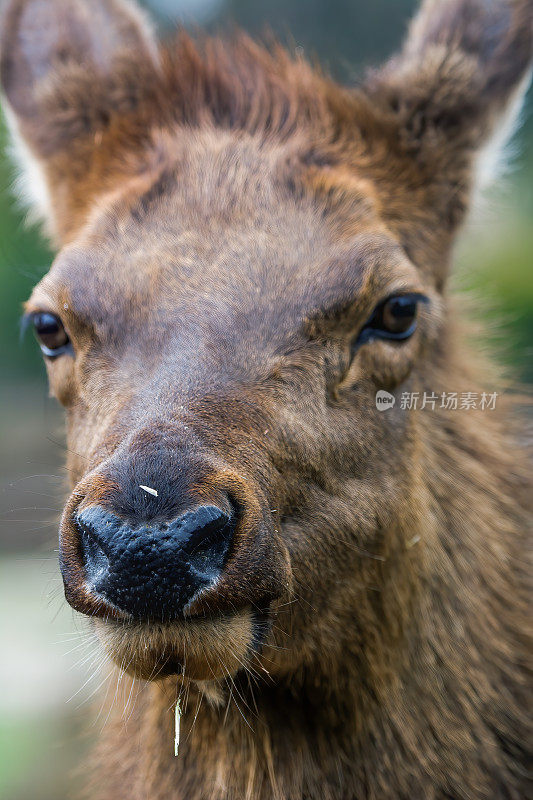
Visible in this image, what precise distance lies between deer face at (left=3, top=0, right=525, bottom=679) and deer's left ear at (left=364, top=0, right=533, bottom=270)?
0.02 metres

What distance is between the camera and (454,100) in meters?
5.25

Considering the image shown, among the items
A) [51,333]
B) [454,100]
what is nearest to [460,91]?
[454,100]

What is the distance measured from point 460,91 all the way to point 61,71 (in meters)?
2.47

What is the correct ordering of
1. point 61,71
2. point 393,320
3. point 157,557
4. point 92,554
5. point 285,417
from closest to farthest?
point 157,557 < point 92,554 < point 285,417 < point 393,320 < point 61,71

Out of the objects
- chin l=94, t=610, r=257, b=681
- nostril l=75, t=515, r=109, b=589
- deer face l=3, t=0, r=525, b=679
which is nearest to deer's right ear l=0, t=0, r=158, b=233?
deer face l=3, t=0, r=525, b=679

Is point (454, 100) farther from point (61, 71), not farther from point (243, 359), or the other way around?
point (61, 71)

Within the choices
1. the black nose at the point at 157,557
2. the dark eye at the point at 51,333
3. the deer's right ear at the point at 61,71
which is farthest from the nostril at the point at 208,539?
the deer's right ear at the point at 61,71

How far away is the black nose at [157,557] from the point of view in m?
3.21

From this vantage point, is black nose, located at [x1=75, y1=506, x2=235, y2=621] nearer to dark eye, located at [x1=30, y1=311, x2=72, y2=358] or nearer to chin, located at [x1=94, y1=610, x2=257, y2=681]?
chin, located at [x1=94, y1=610, x2=257, y2=681]

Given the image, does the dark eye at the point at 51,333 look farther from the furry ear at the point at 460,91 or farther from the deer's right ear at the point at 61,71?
the furry ear at the point at 460,91

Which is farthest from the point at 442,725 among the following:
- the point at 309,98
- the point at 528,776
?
the point at 309,98

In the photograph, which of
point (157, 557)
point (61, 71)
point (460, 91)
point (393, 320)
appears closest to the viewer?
point (157, 557)

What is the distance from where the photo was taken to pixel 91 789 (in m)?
5.88

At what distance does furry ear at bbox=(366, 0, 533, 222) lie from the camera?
5.24 meters
